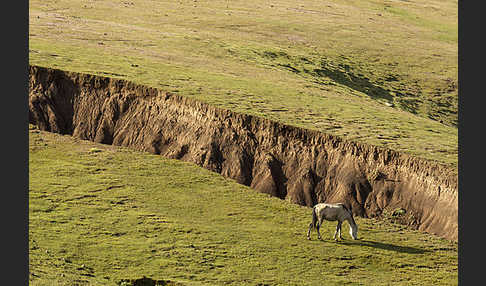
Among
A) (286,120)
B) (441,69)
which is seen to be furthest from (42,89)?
(441,69)

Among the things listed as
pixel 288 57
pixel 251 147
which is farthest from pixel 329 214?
pixel 288 57

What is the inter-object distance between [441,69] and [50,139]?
52.4m

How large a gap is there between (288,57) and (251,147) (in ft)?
100

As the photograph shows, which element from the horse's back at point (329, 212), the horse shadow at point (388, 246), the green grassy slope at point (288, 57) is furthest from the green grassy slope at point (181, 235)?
the green grassy slope at point (288, 57)

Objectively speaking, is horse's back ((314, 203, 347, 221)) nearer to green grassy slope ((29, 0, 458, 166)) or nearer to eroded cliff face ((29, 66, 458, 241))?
eroded cliff face ((29, 66, 458, 241))

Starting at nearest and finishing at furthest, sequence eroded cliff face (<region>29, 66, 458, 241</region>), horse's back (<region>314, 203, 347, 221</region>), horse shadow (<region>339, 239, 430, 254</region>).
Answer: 1. horse's back (<region>314, 203, 347, 221</region>)
2. horse shadow (<region>339, 239, 430, 254</region>)
3. eroded cliff face (<region>29, 66, 458, 241</region>)

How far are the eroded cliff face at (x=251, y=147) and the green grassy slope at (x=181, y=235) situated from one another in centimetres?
198

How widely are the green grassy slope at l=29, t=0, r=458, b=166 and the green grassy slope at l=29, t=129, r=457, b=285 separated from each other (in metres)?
8.39

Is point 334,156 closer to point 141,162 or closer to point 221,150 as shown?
point 221,150

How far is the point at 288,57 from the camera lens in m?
74.4

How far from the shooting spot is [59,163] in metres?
42.0

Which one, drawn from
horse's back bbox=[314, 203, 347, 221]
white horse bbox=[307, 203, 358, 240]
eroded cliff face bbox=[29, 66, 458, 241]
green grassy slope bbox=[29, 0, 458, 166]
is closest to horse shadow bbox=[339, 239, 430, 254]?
white horse bbox=[307, 203, 358, 240]

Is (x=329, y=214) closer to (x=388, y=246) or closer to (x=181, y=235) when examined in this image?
(x=388, y=246)

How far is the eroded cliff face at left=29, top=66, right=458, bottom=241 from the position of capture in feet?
138
